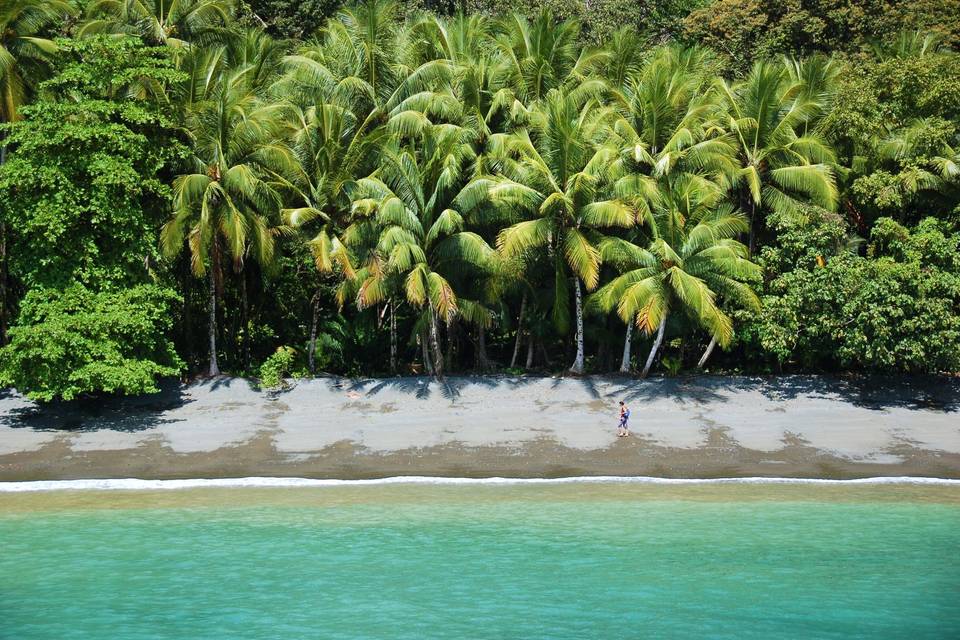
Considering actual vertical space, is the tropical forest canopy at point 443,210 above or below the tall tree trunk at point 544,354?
above

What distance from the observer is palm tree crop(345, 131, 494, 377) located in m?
27.8

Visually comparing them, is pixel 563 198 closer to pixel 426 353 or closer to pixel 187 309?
pixel 426 353

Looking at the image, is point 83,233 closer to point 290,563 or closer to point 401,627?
point 290,563

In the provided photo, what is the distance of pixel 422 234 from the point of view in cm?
2852

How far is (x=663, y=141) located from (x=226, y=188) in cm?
1298

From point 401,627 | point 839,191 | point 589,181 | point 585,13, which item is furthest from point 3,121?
point 585,13

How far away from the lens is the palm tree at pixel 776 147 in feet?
97.2

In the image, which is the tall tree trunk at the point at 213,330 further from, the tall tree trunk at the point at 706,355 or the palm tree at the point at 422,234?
the tall tree trunk at the point at 706,355

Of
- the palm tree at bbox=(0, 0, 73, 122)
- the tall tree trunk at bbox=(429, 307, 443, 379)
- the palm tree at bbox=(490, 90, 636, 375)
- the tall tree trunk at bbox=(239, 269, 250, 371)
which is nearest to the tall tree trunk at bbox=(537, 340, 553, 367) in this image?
the palm tree at bbox=(490, 90, 636, 375)

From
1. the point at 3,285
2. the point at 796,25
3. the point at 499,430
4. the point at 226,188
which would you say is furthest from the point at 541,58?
the point at 3,285

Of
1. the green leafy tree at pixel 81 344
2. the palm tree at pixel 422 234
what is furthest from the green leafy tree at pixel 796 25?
the green leafy tree at pixel 81 344

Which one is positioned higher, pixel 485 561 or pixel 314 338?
pixel 314 338

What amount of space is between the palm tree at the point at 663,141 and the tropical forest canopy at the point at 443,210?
0.09 meters

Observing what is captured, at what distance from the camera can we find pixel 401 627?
1491cm
